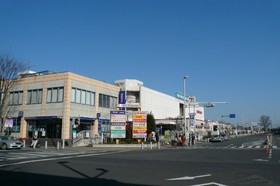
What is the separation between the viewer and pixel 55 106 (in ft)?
130

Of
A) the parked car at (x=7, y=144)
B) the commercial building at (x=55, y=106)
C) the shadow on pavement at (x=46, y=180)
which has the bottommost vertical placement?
the shadow on pavement at (x=46, y=180)

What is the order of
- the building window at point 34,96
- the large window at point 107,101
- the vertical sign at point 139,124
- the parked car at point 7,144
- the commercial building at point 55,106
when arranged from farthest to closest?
the large window at point 107,101
the building window at point 34,96
the commercial building at point 55,106
the vertical sign at point 139,124
the parked car at point 7,144

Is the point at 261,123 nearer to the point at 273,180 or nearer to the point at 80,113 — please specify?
the point at 80,113

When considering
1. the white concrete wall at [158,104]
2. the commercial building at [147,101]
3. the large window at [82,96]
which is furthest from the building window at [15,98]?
the white concrete wall at [158,104]

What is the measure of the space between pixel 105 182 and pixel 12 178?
149 inches

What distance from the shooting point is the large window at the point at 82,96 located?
4046 centimetres

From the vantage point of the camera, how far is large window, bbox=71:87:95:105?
133 ft

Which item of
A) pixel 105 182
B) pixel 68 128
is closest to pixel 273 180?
pixel 105 182

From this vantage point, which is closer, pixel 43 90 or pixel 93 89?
pixel 43 90

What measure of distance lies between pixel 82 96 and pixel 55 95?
391 cm

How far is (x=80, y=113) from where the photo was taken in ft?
135

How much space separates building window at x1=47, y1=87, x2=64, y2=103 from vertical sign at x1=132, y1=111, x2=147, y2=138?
1089 centimetres

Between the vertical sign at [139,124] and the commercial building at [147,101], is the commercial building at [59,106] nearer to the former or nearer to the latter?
the vertical sign at [139,124]

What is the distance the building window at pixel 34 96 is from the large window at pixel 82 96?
5287mm
